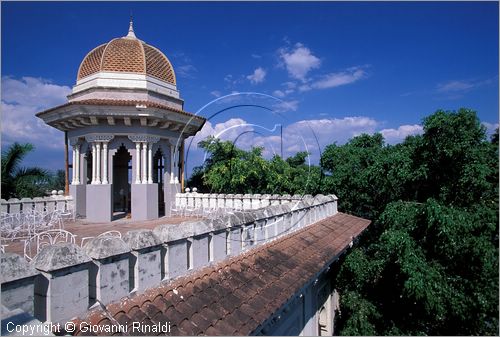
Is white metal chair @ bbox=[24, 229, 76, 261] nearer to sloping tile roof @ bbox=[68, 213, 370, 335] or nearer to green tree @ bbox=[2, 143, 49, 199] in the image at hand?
sloping tile roof @ bbox=[68, 213, 370, 335]

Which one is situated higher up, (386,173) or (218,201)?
(386,173)

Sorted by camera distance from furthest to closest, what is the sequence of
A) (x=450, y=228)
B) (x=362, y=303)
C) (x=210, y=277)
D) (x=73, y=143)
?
(x=73, y=143) → (x=362, y=303) → (x=450, y=228) → (x=210, y=277)

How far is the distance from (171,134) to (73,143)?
15.6 ft

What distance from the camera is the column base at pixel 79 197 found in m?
14.8

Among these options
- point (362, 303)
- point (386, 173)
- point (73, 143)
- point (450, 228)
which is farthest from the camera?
point (73, 143)

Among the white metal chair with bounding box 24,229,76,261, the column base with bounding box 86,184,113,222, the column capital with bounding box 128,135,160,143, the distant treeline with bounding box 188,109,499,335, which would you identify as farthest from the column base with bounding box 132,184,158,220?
the distant treeline with bounding box 188,109,499,335

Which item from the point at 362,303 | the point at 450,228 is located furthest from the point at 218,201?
the point at 450,228

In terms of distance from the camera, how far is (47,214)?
452 inches

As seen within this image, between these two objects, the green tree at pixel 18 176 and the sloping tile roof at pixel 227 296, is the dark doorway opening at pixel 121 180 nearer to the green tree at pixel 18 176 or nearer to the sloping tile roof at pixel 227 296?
the green tree at pixel 18 176

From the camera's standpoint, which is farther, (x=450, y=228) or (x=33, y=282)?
(x=450, y=228)

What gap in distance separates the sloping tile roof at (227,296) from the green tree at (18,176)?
50.5ft

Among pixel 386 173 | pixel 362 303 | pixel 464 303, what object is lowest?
pixel 362 303

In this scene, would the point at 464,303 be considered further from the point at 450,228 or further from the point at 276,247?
the point at 276,247

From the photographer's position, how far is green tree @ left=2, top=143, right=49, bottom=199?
15.8 metres
